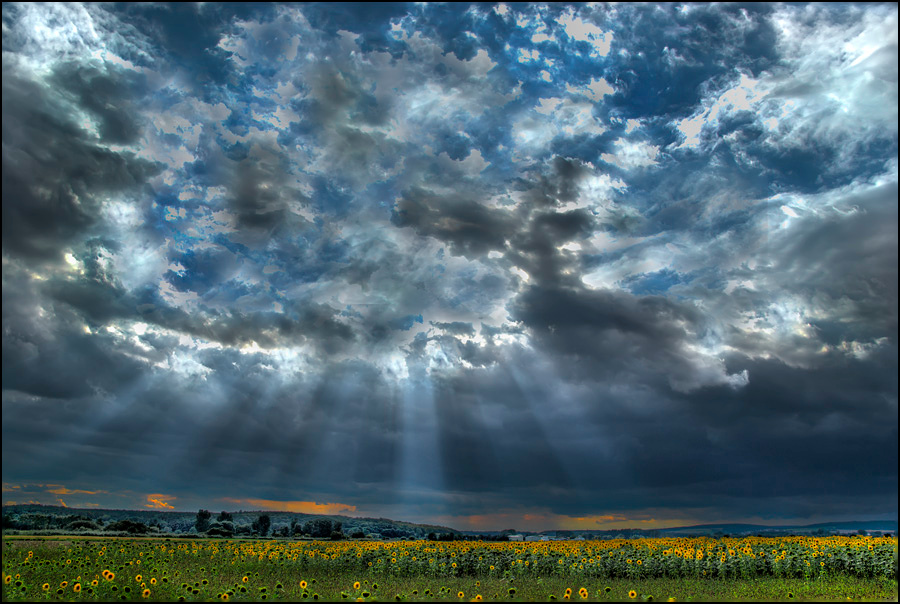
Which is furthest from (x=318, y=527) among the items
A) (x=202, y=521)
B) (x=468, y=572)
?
(x=468, y=572)

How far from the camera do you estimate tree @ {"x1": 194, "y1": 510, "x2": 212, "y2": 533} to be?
2858 inches

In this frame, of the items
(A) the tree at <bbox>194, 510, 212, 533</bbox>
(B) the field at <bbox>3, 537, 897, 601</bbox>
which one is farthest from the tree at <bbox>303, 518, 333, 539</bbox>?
(B) the field at <bbox>3, 537, 897, 601</bbox>

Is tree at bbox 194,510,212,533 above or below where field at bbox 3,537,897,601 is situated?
below

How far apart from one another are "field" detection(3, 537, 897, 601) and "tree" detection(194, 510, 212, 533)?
144ft

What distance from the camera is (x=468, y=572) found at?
2770 centimetres

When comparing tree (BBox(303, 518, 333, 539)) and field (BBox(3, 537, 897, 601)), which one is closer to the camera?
field (BBox(3, 537, 897, 601))

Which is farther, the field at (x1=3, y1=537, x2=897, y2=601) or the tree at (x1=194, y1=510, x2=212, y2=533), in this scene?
the tree at (x1=194, y1=510, x2=212, y2=533)

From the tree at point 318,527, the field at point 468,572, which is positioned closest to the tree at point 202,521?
the tree at point 318,527

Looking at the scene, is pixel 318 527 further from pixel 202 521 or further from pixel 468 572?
pixel 468 572

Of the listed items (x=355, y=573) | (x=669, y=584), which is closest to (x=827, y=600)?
(x=669, y=584)

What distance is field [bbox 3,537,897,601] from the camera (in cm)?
2008

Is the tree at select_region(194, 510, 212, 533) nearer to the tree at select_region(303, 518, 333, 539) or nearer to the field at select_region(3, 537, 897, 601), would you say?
the tree at select_region(303, 518, 333, 539)

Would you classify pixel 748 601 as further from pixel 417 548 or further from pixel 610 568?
pixel 417 548

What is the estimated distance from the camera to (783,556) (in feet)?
84.1
